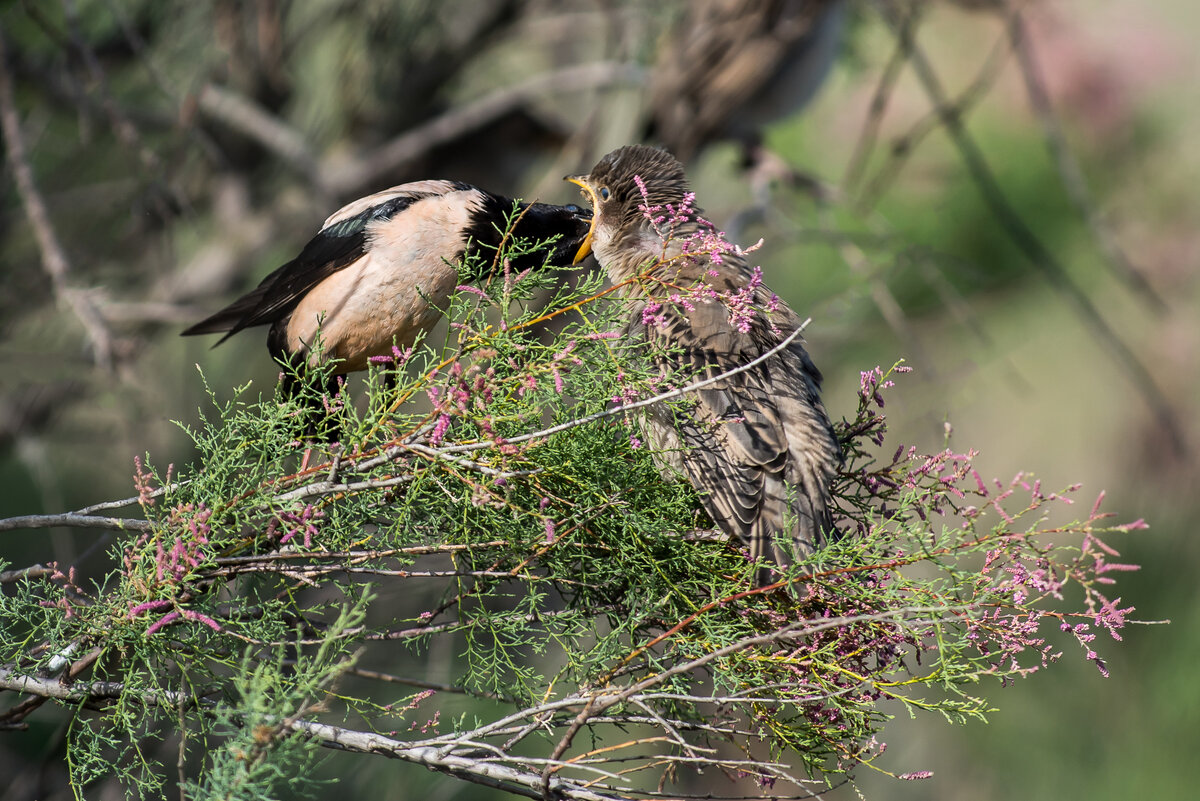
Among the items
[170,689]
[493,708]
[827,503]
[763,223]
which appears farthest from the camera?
[493,708]

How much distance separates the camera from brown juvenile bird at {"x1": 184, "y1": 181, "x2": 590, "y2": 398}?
130 inches

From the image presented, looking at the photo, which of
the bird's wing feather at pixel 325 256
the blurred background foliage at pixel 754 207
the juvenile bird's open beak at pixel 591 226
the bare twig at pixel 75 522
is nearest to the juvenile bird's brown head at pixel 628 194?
the juvenile bird's open beak at pixel 591 226

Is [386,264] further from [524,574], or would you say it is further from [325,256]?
[524,574]

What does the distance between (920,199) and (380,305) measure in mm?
5938

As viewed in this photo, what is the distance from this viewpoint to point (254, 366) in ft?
23.9

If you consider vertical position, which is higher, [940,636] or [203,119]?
[203,119]

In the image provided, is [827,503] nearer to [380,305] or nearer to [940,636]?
[940,636]

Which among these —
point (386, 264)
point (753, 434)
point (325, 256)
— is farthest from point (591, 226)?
point (753, 434)

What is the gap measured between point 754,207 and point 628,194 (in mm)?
1770

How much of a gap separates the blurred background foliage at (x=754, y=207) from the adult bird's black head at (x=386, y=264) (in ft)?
1.81

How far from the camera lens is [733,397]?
2.78 m

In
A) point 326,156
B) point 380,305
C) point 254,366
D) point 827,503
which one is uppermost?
point 326,156

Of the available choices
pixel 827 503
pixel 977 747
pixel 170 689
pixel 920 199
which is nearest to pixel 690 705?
pixel 827 503

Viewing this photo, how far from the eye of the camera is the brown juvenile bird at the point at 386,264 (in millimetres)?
3309
